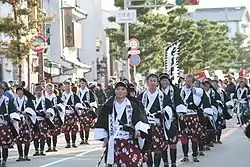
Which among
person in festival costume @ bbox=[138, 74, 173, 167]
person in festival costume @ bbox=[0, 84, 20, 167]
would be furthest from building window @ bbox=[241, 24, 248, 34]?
person in festival costume @ bbox=[138, 74, 173, 167]

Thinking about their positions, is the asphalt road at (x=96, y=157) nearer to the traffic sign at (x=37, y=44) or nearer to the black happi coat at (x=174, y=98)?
the black happi coat at (x=174, y=98)

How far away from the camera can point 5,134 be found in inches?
582

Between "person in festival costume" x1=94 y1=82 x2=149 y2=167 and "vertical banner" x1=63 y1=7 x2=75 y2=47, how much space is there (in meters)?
38.5

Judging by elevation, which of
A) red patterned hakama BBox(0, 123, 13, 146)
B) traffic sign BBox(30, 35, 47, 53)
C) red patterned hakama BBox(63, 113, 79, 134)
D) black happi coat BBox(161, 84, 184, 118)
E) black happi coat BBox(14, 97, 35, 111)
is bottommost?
red patterned hakama BBox(63, 113, 79, 134)

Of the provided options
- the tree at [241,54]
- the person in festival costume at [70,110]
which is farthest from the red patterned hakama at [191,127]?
the tree at [241,54]

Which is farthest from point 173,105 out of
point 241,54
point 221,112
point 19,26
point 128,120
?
point 241,54

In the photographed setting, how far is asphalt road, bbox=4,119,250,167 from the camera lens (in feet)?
50.0

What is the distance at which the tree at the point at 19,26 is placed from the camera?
24.6 meters

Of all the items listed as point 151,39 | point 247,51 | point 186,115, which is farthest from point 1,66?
point 247,51

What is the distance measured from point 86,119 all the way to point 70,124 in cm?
76

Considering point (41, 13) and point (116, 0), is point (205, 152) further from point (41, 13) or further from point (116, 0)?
point (116, 0)

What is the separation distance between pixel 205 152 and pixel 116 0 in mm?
27314

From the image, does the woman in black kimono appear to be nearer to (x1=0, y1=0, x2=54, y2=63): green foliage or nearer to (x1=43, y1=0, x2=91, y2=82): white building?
(x1=0, y1=0, x2=54, y2=63): green foliage

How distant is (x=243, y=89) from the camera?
26.0m
